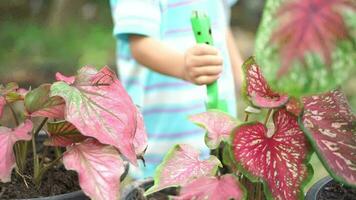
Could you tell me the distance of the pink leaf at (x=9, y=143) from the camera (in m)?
0.59

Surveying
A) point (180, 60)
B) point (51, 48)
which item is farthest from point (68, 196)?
point (51, 48)

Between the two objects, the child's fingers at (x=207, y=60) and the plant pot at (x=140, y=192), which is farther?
the child's fingers at (x=207, y=60)

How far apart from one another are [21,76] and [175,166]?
2.62 m

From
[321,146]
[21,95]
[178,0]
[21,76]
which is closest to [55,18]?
[21,76]

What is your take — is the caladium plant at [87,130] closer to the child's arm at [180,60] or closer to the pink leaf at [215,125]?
the pink leaf at [215,125]

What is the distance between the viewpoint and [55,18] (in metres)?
3.54

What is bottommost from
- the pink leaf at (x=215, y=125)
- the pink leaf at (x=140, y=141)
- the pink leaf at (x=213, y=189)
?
the pink leaf at (x=213, y=189)

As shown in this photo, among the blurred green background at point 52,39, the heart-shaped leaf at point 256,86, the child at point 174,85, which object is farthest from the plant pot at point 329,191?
the blurred green background at point 52,39

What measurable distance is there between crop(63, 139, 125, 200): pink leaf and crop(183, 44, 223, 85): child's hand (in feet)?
1.07

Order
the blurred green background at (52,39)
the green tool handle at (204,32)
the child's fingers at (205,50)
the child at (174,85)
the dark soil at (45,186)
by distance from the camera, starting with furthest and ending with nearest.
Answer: the blurred green background at (52,39) → the child at (174,85) → the child's fingers at (205,50) → the green tool handle at (204,32) → the dark soil at (45,186)

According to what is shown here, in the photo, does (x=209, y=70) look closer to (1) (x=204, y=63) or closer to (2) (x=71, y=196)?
(1) (x=204, y=63)

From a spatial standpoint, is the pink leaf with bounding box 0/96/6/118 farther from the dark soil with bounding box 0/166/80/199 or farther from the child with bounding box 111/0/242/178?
the child with bounding box 111/0/242/178

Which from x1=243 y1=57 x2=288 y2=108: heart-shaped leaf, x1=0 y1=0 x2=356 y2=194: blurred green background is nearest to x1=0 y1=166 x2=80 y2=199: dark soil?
x1=243 y1=57 x2=288 y2=108: heart-shaped leaf

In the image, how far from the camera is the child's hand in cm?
90
